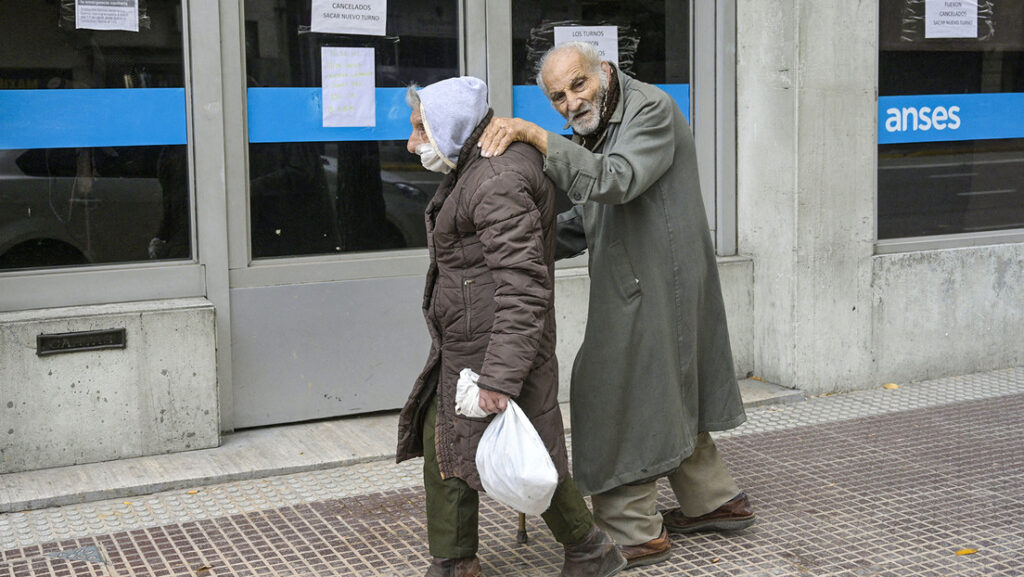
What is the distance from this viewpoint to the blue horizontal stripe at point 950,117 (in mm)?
7461

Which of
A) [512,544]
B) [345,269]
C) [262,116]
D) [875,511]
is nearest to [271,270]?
[345,269]

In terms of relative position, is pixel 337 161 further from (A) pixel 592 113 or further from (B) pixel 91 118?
(A) pixel 592 113

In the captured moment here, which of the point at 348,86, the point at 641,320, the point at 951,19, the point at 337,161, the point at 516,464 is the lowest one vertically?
the point at 516,464

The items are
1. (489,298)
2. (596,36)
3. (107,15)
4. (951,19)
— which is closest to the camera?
(489,298)

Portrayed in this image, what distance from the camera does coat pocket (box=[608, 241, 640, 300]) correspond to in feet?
14.4

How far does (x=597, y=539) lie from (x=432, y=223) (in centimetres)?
122

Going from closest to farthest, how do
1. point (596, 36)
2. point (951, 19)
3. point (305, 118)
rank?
point (305, 118), point (596, 36), point (951, 19)

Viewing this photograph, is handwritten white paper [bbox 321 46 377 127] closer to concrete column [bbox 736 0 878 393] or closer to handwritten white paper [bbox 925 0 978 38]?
concrete column [bbox 736 0 878 393]

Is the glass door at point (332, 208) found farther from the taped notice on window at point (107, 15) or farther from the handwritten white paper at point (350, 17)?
the taped notice on window at point (107, 15)

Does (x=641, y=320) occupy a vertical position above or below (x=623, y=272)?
below

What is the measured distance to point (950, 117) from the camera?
7707mm

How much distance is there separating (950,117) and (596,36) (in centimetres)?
241

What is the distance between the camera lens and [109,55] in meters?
5.75

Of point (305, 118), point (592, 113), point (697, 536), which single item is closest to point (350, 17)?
point (305, 118)
